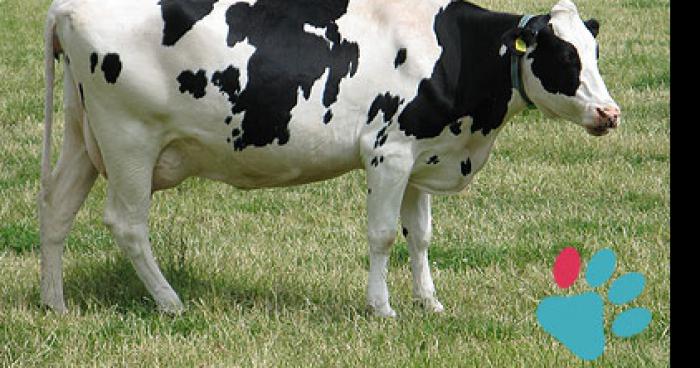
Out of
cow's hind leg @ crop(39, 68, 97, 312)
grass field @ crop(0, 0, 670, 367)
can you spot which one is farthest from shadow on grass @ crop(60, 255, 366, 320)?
cow's hind leg @ crop(39, 68, 97, 312)

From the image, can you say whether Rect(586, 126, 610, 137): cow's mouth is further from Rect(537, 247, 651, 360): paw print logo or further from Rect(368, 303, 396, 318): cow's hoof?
Rect(368, 303, 396, 318): cow's hoof

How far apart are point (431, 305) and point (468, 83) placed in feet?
3.61

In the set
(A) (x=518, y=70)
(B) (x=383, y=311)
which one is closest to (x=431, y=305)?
(B) (x=383, y=311)

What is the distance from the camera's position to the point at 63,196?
6859 millimetres

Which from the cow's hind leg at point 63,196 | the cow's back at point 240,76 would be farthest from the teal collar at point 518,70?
the cow's hind leg at point 63,196

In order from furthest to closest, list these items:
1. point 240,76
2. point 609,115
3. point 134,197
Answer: point 134,197 < point 240,76 < point 609,115

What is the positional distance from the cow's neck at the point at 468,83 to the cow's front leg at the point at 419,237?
0.55 metres

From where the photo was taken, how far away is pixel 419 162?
656cm

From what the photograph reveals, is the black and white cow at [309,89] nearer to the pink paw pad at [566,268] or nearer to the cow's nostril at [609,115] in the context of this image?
the cow's nostril at [609,115]

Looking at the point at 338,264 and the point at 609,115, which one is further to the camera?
the point at 338,264

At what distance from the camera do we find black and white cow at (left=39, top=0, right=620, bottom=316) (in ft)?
20.9

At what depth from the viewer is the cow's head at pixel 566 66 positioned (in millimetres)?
6176

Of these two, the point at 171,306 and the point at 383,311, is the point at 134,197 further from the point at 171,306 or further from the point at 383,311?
the point at 383,311
